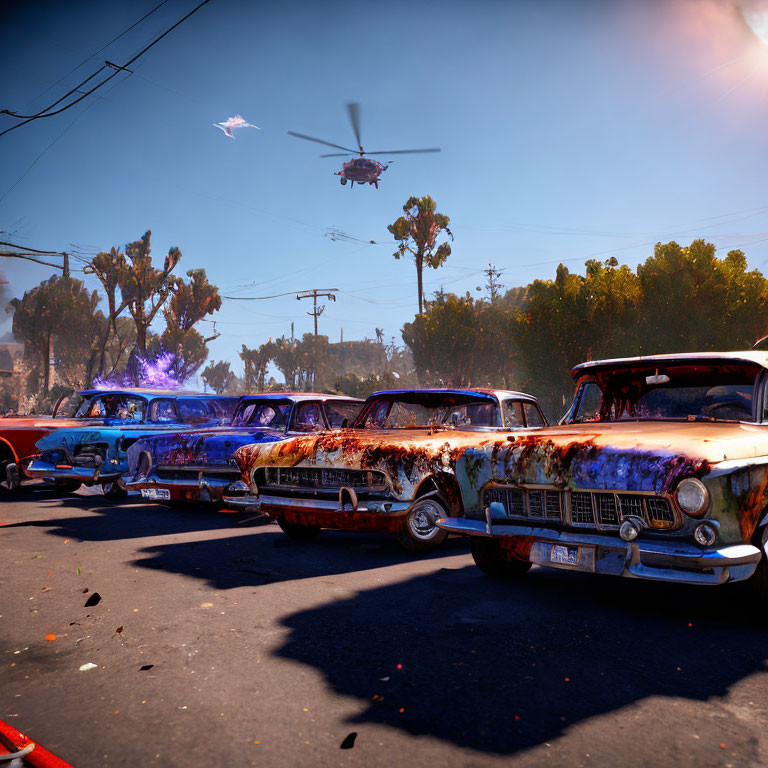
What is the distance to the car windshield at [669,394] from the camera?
4.80m

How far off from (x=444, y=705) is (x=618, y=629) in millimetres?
1555

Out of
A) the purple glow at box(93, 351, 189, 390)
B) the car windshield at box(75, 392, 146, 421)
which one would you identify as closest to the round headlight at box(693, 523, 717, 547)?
the car windshield at box(75, 392, 146, 421)

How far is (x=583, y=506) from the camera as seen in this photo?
404 cm

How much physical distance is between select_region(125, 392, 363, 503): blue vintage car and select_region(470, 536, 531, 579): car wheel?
3097 millimetres

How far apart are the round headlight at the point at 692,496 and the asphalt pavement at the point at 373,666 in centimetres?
76

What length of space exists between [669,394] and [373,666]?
340 centimetres

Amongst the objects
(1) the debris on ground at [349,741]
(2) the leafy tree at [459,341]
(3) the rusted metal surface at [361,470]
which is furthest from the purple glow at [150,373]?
(1) the debris on ground at [349,741]

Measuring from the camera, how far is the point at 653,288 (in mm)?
30141

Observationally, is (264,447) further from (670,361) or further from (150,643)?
(670,361)

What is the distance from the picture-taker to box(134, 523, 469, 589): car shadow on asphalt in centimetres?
538

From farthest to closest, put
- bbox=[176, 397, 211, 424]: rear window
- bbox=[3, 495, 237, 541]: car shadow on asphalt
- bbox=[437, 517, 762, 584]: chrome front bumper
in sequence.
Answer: bbox=[176, 397, 211, 424]: rear window
bbox=[3, 495, 237, 541]: car shadow on asphalt
bbox=[437, 517, 762, 584]: chrome front bumper

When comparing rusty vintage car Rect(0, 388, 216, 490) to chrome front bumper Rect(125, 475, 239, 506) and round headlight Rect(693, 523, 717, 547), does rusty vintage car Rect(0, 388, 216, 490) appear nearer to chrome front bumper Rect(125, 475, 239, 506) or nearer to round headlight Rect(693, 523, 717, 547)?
chrome front bumper Rect(125, 475, 239, 506)

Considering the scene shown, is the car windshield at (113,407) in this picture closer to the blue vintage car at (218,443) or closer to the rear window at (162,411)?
the rear window at (162,411)

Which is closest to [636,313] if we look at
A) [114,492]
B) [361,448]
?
[114,492]
